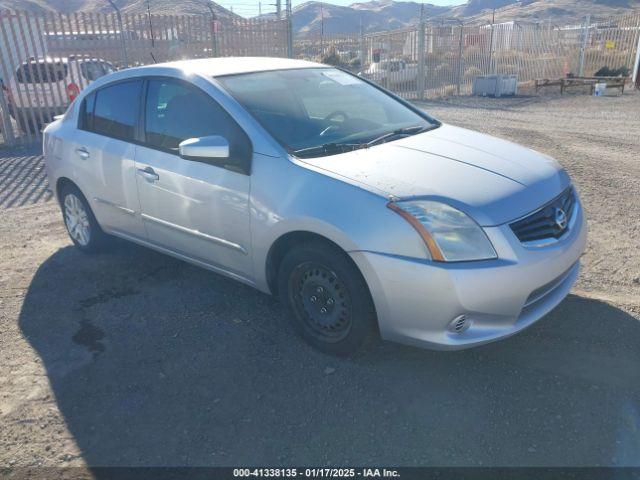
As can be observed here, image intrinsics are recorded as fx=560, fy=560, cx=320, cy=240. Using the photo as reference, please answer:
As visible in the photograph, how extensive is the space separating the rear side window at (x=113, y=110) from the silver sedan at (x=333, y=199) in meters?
0.02

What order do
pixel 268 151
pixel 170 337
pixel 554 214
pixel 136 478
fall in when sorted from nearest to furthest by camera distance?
pixel 136 478 < pixel 554 214 < pixel 268 151 < pixel 170 337

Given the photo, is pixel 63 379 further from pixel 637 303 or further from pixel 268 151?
pixel 637 303

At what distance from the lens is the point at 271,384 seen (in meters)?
3.26

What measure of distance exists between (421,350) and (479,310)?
712mm

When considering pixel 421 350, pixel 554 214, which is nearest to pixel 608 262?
pixel 554 214

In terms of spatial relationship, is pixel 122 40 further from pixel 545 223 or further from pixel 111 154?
pixel 545 223

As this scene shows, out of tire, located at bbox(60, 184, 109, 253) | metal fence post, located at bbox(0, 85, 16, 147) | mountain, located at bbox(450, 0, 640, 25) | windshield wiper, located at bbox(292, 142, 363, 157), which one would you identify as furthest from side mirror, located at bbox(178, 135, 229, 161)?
mountain, located at bbox(450, 0, 640, 25)

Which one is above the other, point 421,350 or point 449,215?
point 449,215

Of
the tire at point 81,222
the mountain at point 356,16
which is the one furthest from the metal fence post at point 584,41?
the mountain at point 356,16

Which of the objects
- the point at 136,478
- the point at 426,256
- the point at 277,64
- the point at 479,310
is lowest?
the point at 136,478

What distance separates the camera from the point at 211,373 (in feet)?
11.2

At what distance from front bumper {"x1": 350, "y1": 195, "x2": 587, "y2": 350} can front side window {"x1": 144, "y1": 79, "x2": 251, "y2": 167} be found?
123 centimetres

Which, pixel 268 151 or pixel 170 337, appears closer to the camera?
pixel 268 151

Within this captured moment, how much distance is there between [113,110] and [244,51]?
10380mm
